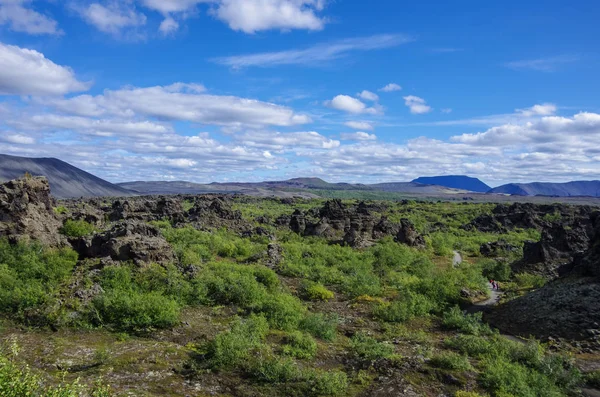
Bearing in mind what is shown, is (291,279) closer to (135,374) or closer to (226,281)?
(226,281)

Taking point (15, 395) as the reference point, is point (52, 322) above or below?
below

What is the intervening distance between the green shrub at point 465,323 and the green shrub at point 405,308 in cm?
167

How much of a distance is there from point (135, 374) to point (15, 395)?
284 inches

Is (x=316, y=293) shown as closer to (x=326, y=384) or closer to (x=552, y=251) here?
(x=326, y=384)

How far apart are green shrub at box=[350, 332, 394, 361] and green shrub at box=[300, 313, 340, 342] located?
1.16 m

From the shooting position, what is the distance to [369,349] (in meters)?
18.0

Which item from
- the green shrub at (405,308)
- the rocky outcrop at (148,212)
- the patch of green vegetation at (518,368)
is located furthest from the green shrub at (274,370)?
the rocky outcrop at (148,212)

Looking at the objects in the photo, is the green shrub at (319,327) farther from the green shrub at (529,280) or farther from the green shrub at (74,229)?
the green shrub at (529,280)

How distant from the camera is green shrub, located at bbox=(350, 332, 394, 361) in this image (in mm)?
17484

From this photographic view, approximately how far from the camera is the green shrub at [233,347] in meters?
15.9

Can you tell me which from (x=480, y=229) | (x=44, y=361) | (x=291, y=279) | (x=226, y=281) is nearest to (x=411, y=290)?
(x=291, y=279)

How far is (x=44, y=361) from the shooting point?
15.2 meters

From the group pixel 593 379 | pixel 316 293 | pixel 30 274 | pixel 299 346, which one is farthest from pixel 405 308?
pixel 30 274

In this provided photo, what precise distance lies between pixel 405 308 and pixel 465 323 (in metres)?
3.44
